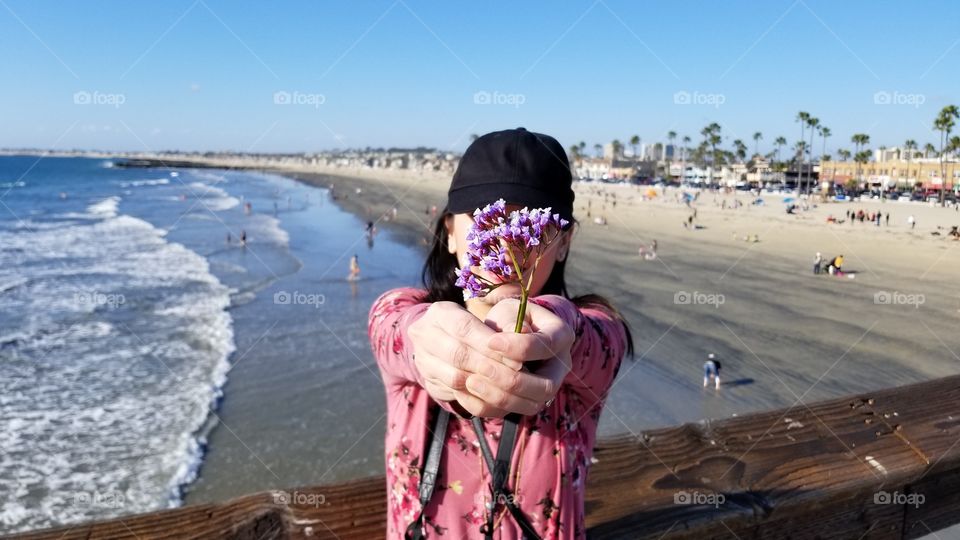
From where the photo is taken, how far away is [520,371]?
84cm

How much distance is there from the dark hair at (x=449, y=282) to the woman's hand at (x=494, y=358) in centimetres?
55

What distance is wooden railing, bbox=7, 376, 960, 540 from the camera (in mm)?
1430

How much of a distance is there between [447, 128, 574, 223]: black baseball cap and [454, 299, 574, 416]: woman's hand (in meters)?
0.46

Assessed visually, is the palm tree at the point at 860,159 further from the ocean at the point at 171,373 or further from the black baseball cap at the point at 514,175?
the black baseball cap at the point at 514,175

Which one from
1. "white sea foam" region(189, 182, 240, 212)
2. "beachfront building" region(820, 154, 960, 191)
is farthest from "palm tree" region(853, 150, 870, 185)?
"white sea foam" region(189, 182, 240, 212)

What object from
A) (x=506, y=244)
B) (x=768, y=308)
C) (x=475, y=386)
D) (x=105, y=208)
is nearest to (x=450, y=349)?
(x=475, y=386)

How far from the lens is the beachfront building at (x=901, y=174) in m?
68.2

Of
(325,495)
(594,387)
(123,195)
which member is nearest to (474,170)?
(594,387)

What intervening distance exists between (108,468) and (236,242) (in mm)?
26514

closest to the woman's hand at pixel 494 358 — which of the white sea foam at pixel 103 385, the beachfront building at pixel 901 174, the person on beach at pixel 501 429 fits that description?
the person on beach at pixel 501 429

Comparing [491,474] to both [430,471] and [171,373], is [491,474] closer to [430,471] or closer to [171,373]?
[430,471]

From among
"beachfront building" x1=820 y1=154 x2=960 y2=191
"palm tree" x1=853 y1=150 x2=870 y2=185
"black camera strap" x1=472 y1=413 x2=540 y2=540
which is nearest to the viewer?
"black camera strap" x1=472 y1=413 x2=540 y2=540

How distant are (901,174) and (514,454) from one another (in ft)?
307

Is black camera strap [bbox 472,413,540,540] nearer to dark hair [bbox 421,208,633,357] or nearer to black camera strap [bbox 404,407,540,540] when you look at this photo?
black camera strap [bbox 404,407,540,540]
